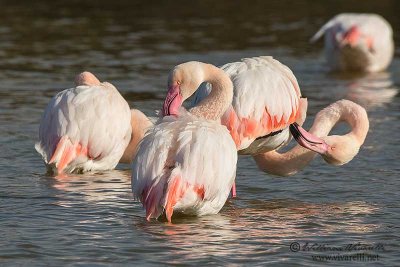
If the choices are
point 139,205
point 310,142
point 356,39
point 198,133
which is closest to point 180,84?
point 198,133

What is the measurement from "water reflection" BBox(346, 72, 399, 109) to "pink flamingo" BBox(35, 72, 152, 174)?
166 inches

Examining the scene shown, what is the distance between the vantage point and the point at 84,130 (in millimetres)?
8977

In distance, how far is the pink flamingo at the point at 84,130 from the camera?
8.94 m

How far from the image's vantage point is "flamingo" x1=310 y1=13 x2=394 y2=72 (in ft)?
50.8

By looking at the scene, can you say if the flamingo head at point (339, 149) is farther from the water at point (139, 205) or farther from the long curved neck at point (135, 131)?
the long curved neck at point (135, 131)

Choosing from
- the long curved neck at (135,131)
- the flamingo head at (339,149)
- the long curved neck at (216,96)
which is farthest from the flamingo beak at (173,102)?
the long curved neck at (135,131)

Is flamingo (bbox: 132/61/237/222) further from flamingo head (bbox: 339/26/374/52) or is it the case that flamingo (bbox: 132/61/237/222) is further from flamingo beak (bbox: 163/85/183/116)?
flamingo head (bbox: 339/26/374/52)

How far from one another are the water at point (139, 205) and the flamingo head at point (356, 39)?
450 millimetres

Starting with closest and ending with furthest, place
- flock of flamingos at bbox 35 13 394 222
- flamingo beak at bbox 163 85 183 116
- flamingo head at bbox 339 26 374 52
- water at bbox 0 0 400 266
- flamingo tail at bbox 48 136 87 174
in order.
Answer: water at bbox 0 0 400 266
flock of flamingos at bbox 35 13 394 222
flamingo beak at bbox 163 85 183 116
flamingo tail at bbox 48 136 87 174
flamingo head at bbox 339 26 374 52

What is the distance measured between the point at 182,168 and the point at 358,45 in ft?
29.1

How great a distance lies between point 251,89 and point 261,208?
91cm

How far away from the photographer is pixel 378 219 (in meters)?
7.75

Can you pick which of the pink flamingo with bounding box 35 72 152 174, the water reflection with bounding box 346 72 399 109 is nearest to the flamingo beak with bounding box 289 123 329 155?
the pink flamingo with bounding box 35 72 152 174

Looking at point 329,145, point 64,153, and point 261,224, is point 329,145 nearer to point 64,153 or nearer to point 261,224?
point 261,224
